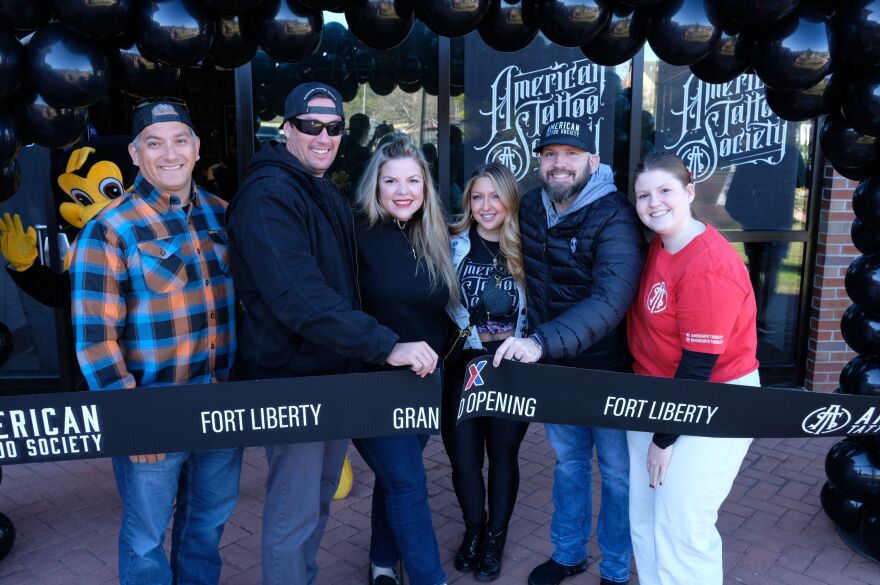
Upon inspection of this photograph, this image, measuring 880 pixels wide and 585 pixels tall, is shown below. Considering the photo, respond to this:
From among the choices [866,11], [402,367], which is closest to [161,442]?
[402,367]

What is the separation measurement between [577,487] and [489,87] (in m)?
3.02

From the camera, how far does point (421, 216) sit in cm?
262

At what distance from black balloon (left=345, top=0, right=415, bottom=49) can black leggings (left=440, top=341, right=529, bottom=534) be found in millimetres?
1250

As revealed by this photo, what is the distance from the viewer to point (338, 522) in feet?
11.4

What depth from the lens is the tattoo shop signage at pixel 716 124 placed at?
4.89 m

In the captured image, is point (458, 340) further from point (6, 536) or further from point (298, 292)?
point (6, 536)

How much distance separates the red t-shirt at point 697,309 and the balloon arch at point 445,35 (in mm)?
737

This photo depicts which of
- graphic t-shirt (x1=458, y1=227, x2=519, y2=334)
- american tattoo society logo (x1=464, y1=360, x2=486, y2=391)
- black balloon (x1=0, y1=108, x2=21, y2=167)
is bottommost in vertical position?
american tattoo society logo (x1=464, y1=360, x2=486, y2=391)

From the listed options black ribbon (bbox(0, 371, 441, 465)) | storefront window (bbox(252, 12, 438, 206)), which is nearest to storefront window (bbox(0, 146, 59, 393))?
storefront window (bbox(252, 12, 438, 206))

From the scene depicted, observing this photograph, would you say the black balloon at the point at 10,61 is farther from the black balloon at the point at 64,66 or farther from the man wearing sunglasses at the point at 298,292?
the man wearing sunglasses at the point at 298,292

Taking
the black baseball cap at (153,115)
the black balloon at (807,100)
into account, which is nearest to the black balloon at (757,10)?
the black balloon at (807,100)

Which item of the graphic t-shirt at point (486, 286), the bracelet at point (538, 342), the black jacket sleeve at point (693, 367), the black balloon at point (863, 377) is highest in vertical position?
the graphic t-shirt at point (486, 286)

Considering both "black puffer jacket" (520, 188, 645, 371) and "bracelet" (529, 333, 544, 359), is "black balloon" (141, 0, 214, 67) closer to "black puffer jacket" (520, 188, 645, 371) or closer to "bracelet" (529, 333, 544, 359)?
"black puffer jacket" (520, 188, 645, 371)

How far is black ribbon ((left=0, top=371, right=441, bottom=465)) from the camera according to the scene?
2.19 m
